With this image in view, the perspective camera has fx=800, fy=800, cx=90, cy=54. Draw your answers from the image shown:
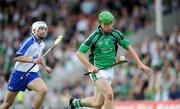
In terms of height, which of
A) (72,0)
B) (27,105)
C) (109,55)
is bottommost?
(27,105)

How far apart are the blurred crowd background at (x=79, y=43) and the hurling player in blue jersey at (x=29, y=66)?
5.31 m

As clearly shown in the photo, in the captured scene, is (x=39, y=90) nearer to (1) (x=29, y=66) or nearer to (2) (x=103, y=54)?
(1) (x=29, y=66)

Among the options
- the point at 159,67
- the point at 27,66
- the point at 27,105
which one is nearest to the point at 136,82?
the point at 159,67

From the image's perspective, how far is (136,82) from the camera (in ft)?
77.8

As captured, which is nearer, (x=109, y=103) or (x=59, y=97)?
(x=109, y=103)

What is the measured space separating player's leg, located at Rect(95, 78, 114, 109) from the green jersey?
37 centimetres

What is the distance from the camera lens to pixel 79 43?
1105 inches

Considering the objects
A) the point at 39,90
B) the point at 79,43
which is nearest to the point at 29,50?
the point at 39,90

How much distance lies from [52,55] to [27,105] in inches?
165

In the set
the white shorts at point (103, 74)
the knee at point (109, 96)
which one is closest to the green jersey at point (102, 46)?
the white shorts at point (103, 74)

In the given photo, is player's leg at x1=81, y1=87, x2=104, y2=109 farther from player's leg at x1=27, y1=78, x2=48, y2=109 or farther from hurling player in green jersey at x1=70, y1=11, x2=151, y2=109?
player's leg at x1=27, y1=78, x2=48, y2=109

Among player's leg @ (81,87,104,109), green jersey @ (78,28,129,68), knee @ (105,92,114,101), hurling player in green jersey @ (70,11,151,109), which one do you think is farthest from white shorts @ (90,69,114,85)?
knee @ (105,92,114,101)

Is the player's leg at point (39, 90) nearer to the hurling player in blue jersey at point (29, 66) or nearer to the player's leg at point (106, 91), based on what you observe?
the hurling player in blue jersey at point (29, 66)

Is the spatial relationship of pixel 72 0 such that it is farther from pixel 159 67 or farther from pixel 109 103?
pixel 109 103
